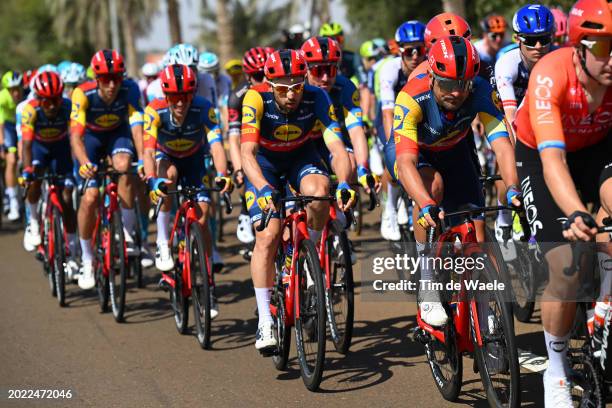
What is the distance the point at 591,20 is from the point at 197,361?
4.21 m

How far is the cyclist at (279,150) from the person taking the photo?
6.93 meters

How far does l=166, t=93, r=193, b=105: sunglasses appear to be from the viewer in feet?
28.6

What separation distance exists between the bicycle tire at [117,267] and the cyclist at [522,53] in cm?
350

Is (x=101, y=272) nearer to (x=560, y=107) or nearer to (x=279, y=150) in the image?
(x=279, y=150)

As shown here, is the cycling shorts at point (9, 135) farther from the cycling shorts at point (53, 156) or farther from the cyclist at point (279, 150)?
the cyclist at point (279, 150)

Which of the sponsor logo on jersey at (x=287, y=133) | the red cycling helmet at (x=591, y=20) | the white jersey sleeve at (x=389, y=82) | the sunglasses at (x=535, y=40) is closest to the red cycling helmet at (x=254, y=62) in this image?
the white jersey sleeve at (x=389, y=82)

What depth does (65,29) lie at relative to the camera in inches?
2344

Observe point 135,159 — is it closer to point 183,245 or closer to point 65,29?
point 183,245

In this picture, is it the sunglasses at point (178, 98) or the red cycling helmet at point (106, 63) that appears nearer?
the sunglasses at point (178, 98)

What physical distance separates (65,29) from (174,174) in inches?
2092

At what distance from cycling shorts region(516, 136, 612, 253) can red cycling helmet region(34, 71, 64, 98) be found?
6.56m

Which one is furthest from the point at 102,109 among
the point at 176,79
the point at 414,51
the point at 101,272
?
the point at 414,51

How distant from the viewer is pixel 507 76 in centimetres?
810

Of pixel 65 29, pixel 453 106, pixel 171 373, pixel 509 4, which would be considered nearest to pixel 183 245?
pixel 171 373
